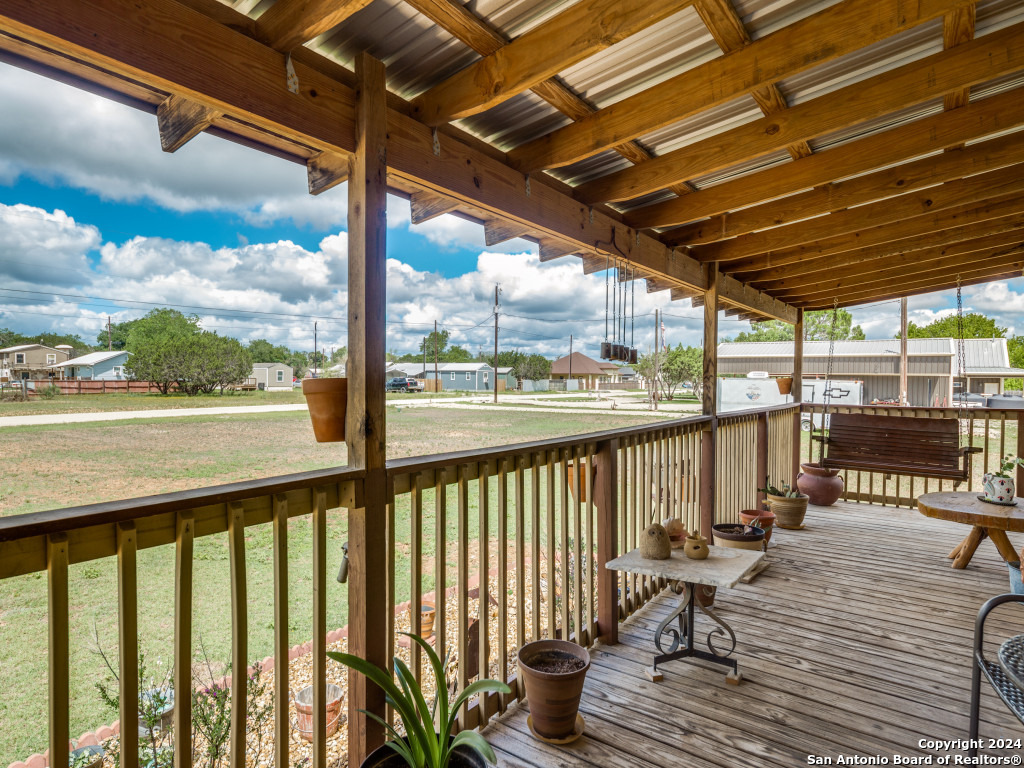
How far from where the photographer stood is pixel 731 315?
5969mm

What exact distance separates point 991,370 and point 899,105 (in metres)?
26.6

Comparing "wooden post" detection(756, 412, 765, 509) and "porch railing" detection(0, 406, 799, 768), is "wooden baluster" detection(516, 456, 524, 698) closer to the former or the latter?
"porch railing" detection(0, 406, 799, 768)

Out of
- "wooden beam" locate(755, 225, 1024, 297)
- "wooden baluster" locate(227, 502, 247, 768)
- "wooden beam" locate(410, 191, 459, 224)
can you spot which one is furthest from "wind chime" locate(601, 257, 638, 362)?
"wooden baluster" locate(227, 502, 247, 768)

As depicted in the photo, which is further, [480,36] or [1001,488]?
[1001,488]

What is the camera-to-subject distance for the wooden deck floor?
1.89 meters

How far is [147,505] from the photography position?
1201mm

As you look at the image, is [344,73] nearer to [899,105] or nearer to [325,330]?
[325,330]

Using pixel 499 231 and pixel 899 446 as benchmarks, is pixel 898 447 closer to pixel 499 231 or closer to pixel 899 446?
pixel 899 446

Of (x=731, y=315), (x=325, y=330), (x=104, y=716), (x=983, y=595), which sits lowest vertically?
(x=104, y=716)

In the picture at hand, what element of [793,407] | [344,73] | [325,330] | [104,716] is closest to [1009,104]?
[344,73]

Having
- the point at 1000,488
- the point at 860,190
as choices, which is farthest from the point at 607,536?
the point at 1000,488

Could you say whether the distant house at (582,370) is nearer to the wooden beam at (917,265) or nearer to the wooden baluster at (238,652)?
the wooden beam at (917,265)

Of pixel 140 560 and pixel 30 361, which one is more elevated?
pixel 30 361

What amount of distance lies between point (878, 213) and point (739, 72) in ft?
7.90
